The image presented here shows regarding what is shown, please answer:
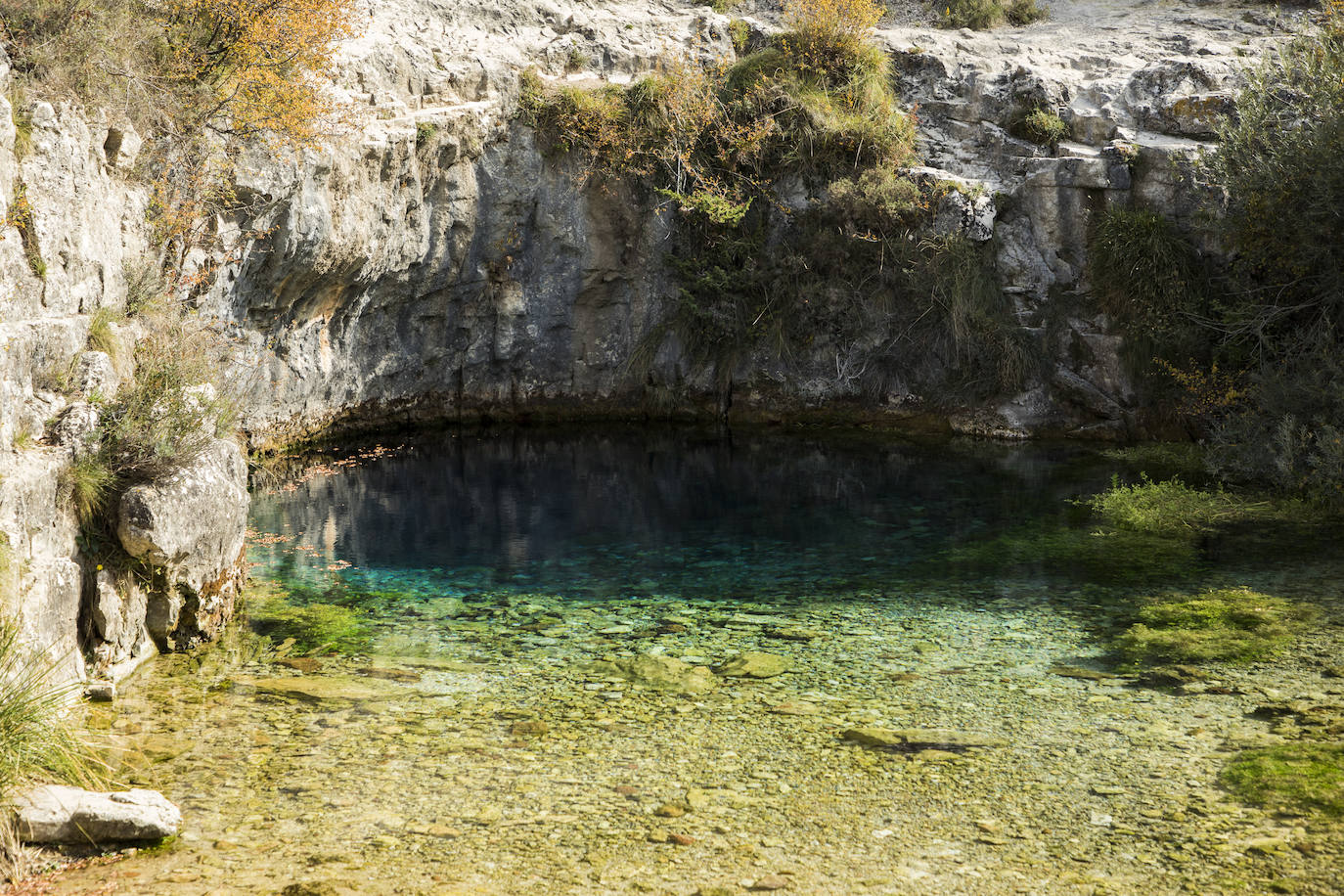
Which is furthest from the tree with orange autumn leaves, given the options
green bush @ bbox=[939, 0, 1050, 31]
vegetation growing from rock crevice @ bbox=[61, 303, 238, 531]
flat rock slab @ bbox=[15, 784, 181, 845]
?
green bush @ bbox=[939, 0, 1050, 31]

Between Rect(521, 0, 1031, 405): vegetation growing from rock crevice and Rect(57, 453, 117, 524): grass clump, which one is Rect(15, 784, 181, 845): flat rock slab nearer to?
Rect(57, 453, 117, 524): grass clump

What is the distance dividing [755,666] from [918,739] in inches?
66.0

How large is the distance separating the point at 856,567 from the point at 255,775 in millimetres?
6529

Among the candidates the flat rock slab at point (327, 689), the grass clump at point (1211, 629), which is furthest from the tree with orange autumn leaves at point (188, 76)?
the grass clump at point (1211, 629)

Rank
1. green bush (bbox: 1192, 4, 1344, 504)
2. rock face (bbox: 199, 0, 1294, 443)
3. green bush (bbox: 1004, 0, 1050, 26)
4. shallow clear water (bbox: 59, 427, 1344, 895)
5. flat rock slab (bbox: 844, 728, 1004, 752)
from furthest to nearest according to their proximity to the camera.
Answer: green bush (bbox: 1004, 0, 1050, 26) → rock face (bbox: 199, 0, 1294, 443) → green bush (bbox: 1192, 4, 1344, 504) → flat rock slab (bbox: 844, 728, 1004, 752) → shallow clear water (bbox: 59, 427, 1344, 895)

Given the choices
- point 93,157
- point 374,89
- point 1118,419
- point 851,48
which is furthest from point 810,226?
point 93,157

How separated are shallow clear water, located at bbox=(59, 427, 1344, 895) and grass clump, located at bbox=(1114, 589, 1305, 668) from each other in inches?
10.6

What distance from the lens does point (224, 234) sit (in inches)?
504

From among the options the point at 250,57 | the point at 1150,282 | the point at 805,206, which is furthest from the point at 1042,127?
the point at 250,57

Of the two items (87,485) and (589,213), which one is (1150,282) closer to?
(589,213)

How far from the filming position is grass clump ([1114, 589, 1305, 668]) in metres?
7.70

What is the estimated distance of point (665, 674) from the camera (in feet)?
25.1

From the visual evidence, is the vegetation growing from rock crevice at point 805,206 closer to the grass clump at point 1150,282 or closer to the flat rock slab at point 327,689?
the grass clump at point 1150,282

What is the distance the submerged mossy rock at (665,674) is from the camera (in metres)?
7.41
